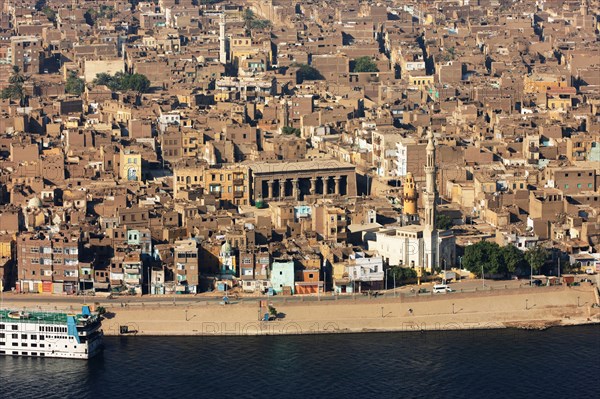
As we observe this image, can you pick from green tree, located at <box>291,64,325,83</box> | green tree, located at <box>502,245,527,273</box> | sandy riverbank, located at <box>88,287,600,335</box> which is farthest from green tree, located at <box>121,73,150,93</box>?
sandy riverbank, located at <box>88,287,600,335</box>

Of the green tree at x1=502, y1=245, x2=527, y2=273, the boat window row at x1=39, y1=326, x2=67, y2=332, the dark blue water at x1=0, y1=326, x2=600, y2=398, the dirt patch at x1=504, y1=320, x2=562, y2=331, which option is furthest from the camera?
the green tree at x1=502, y1=245, x2=527, y2=273

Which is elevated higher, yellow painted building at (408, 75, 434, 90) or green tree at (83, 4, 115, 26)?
green tree at (83, 4, 115, 26)

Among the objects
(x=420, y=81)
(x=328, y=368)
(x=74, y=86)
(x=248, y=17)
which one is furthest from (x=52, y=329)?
(x=248, y=17)

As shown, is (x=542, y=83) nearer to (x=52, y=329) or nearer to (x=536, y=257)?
(x=536, y=257)

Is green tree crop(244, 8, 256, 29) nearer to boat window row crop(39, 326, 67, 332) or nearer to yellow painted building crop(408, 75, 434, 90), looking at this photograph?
yellow painted building crop(408, 75, 434, 90)

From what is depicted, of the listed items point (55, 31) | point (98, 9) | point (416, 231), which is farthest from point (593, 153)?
point (98, 9)

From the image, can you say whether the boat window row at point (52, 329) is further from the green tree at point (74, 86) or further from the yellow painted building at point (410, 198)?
the green tree at point (74, 86)

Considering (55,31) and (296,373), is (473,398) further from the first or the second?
(55,31)
